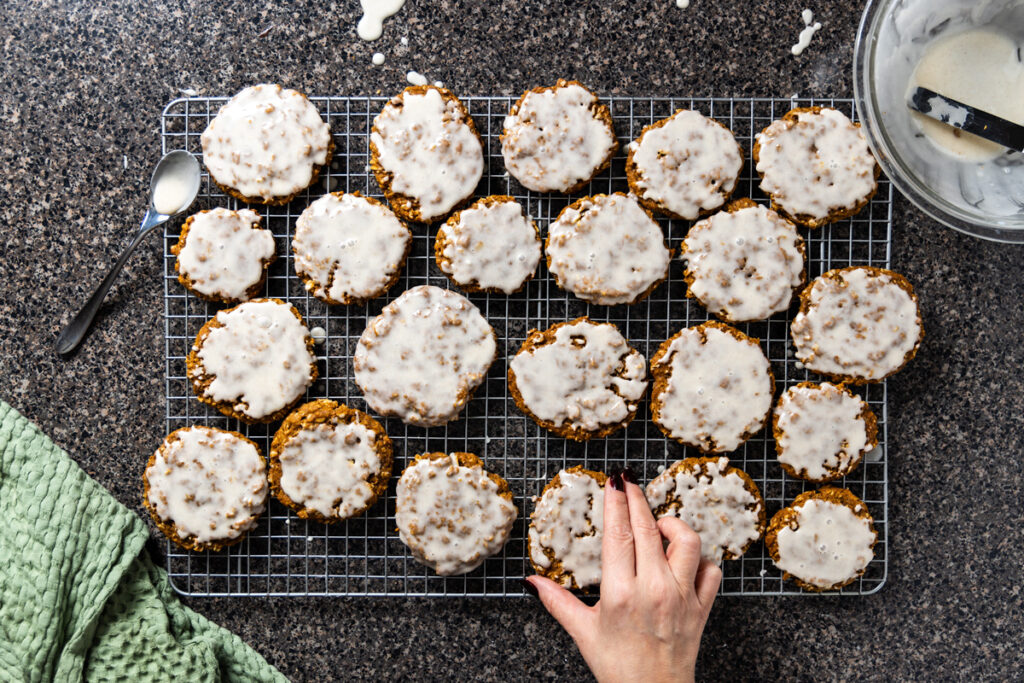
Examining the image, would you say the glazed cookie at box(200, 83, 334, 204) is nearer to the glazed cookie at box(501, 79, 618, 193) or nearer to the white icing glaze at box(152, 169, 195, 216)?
the white icing glaze at box(152, 169, 195, 216)

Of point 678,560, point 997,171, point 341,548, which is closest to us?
point 678,560

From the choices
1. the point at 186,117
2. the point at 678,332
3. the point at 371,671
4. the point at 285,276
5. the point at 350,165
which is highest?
the point at 186,117

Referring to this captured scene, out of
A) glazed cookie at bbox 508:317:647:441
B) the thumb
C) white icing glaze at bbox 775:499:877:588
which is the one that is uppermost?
glazed cookie at bbox 508:317:647:441

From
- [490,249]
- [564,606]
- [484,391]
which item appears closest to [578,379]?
[484,391]

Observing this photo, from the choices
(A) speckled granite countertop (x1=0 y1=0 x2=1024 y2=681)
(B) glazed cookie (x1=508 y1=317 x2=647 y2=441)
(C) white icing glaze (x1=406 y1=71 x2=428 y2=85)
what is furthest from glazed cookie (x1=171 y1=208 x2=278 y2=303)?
(B) glazed cookie (x1=508 y1=317 x2=647 y2=441)

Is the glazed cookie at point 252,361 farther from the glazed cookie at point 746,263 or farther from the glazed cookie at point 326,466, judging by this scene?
the glazed cookie at point 746,263

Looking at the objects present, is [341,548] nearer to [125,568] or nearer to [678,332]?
[125,568]

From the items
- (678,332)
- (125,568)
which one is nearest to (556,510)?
(678,332)
